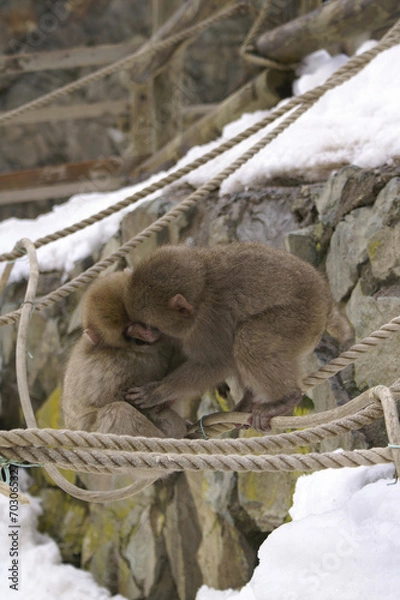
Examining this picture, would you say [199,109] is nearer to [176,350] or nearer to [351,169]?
[351,169]

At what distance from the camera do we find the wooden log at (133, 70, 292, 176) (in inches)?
229

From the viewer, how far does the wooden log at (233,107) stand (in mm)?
5828

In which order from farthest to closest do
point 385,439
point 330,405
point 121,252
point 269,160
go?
point 269,160 < point 121,252 < point 330,405 < point 385,439

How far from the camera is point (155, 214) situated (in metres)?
4.97

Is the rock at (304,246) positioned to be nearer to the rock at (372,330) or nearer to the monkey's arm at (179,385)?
the rock at (372,330)

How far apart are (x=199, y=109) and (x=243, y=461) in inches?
264

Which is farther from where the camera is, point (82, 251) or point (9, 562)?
point (82, 251)

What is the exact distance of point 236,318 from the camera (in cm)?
276

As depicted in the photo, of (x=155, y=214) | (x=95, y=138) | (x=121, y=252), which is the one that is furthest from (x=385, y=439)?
(x=95, y=138)

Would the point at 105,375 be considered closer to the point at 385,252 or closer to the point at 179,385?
the point at 179,385

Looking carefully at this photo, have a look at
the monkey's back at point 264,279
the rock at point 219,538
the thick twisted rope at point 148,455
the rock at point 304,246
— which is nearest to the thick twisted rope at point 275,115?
the rock at point 304,246

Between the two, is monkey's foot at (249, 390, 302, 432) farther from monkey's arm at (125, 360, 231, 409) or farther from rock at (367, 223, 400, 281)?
rock at (367, 223, 400, 281)

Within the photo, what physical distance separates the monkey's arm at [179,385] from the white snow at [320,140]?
5.28 ft

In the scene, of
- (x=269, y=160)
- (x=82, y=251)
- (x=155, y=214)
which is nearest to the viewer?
(x=269, y=160)
